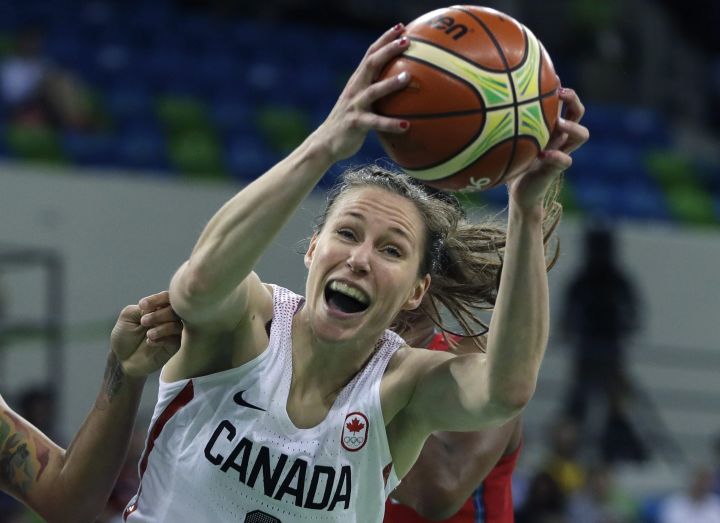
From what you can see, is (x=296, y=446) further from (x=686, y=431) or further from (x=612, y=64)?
(x=612, y=64)

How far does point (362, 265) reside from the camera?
3430 mm

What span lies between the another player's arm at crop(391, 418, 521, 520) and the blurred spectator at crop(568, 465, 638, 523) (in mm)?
5174

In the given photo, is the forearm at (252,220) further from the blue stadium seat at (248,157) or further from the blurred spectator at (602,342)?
the blue stadium seat at (248,157)

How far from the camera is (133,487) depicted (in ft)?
25.0

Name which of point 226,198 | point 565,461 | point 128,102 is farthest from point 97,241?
point 565,461

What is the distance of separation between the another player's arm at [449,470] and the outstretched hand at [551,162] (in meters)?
1.19

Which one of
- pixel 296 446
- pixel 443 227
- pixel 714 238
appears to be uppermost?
pixel 443 227

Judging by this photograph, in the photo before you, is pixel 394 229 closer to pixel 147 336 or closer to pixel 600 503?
pixel 147 336

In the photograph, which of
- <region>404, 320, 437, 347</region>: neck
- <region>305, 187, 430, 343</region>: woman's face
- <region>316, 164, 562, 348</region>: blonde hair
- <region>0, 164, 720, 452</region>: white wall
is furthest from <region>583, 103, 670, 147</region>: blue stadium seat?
<region>305, 187, 430, 343</region>: woman's face

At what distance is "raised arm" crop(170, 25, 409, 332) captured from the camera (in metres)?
2.99

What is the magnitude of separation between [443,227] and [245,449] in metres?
0.91

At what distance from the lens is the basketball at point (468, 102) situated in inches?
122

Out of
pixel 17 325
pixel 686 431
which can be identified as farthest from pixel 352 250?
pixel 686 431

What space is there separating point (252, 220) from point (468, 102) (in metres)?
0.59
